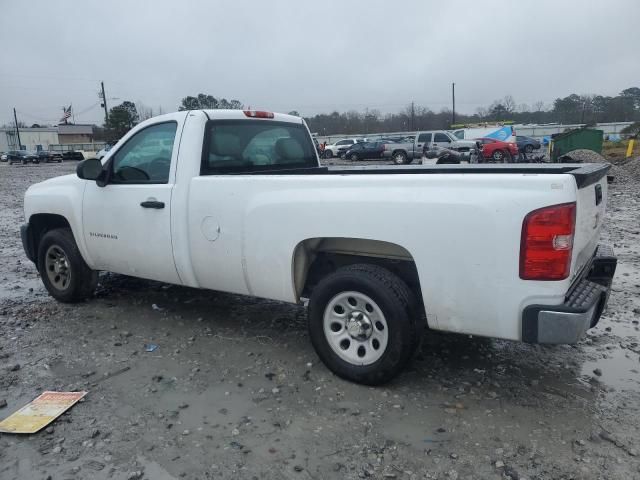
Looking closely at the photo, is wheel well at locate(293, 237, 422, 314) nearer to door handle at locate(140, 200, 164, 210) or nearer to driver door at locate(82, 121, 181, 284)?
driver door at locate(82, 121, 181, 284)

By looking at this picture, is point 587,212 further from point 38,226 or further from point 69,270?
point 38,226

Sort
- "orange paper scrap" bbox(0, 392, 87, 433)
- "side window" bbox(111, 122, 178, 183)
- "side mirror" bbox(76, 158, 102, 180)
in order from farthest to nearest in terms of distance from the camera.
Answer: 1. "side mirror" bbox(76, 158, 102, 180)
2. "side window" bbox(111, 122, 178, 183)
3. "orange paper scrap" bbox(0, 392, 87, 433)

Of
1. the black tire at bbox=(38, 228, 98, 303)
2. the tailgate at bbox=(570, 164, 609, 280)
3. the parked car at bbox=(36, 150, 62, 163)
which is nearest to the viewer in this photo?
the tailgate at bbox=(570, 164, 609, 280)

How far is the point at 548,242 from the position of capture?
2846 mm

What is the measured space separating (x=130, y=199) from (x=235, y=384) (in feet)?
6.70

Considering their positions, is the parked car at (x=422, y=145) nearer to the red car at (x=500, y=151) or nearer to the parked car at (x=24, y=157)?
the red car at (x=500, y=151)

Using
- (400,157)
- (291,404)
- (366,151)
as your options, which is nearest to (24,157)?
(366,151)

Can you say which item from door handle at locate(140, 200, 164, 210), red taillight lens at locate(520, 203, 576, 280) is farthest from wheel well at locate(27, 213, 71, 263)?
red taillight lens at locate(520, 203, 576, 280)

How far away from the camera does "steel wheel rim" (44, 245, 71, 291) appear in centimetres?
560

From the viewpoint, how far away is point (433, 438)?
3.04 meters

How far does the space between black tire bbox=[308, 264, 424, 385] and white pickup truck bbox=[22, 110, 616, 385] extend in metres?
0.01

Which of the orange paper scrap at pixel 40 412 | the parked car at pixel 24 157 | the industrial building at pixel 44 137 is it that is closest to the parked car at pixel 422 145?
the orange paper scrap at pixel 40 412

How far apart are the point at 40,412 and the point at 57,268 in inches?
101

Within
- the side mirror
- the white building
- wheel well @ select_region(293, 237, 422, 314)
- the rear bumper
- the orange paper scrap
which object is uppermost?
the white building
